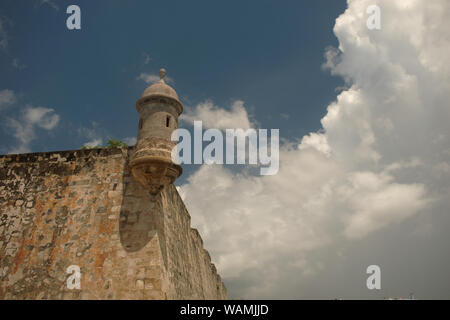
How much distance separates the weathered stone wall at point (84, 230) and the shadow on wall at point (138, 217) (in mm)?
28

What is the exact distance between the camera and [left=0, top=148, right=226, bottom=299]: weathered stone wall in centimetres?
936

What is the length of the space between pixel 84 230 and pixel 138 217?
1.65 m

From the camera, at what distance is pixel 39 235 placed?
10328 mm

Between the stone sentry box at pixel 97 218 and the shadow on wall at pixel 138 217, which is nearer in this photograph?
the stone sentry box at pixel 97 218

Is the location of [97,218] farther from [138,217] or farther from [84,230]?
[138,217]

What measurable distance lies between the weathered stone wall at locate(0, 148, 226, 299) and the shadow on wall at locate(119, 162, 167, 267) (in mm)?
28

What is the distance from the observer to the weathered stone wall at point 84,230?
936 cm

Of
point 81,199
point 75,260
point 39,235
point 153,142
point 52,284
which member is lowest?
point 52,284

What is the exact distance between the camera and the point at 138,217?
10031 millimetres
